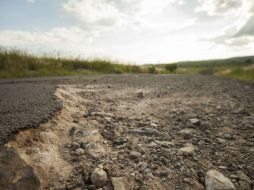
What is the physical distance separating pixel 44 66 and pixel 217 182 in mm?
10650

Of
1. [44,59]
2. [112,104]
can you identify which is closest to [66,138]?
[112,104]

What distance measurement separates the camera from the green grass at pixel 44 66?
9.60 m

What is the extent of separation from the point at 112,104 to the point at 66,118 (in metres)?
1.36

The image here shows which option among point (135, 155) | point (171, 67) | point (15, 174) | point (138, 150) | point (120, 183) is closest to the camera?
point (15, 174)

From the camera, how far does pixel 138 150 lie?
2.28 m

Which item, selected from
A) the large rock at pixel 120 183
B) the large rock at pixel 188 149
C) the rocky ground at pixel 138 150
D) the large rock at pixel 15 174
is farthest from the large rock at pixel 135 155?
the large rock at pixel 15 174

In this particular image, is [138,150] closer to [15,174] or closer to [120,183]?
[120,183]

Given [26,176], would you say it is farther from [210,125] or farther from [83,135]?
[210,125]

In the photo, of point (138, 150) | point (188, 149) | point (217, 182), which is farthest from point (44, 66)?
point (217, 182)

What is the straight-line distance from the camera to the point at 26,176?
1.65m

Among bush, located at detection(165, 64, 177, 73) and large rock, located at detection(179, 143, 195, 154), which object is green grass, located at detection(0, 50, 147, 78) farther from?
bush, located at detection(165, 64, 177, 73)

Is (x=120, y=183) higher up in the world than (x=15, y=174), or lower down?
lower down

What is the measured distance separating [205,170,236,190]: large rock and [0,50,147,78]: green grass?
8.98 meters

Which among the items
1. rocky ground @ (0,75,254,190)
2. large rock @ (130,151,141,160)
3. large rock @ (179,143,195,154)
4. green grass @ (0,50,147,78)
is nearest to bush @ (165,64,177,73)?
green grass @ (0,50,147,78)
